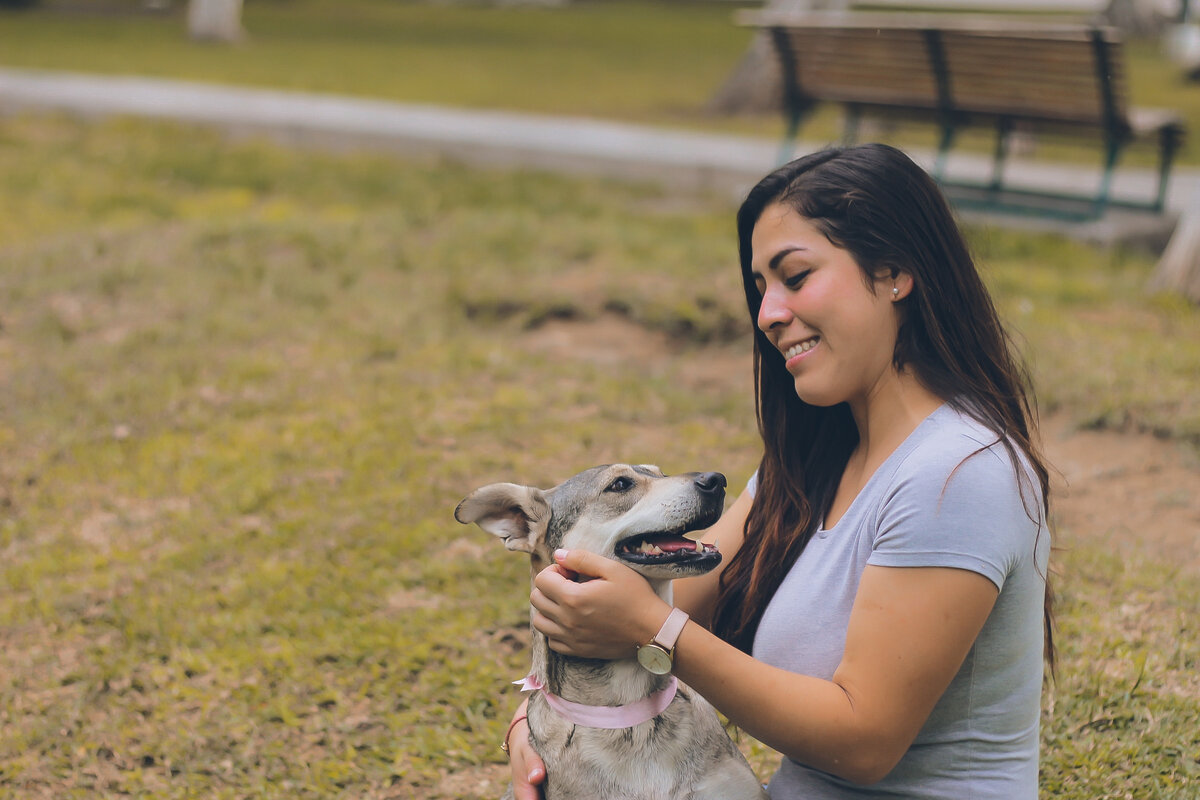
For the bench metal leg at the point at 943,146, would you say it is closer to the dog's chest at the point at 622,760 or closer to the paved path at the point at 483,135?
the paved path at the point at 483,135

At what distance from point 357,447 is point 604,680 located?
324 centimetres

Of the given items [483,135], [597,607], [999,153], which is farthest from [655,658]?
[483,135]

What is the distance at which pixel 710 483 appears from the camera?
2787 millimetres

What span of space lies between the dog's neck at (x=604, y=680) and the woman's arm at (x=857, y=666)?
1.00ft

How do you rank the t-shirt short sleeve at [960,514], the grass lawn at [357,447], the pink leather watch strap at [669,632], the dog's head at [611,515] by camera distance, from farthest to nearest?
the grass lawn at [357,447] → the dog's head at [611,515] → the pink leather watch strap at [669,632] → the t-shirt short sleeve at [960,514]

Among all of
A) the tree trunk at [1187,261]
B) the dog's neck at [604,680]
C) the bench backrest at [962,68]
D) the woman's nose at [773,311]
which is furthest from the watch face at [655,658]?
the bench backrest at [962,68]

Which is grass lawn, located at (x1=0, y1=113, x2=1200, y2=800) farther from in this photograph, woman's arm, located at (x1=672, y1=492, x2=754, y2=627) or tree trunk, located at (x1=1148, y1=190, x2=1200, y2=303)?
woman's arm, located at (x1=672, y1=492, x2=754, y2=627)

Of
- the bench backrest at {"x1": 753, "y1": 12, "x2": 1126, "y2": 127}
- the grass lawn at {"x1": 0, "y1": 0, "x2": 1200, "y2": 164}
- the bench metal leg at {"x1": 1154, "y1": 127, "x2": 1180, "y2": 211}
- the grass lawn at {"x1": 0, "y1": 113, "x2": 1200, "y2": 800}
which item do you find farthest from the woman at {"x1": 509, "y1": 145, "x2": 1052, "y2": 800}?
the grass lawn at {"x1": 0, "y1": 0, "x2": 1200, "y2": 164}

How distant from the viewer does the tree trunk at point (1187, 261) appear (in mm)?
6617

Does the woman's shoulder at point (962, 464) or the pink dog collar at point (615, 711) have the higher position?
the woman's shoulder at point (962, 464)

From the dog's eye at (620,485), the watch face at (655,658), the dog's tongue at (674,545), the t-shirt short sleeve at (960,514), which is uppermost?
the t-shirt short sleeve at (960,514)

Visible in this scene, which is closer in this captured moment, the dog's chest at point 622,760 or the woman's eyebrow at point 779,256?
the woman's eyebrow at point 779,256

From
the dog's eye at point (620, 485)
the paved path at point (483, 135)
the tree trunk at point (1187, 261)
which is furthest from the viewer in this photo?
the paved path at point (483, 135)

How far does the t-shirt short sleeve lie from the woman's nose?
0.44 metres
